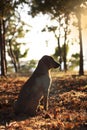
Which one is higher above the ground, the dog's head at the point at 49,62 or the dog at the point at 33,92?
the dog's head at the point at 49,62

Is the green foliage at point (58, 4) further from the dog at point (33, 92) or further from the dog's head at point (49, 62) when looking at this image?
the dog at point (33, 92)

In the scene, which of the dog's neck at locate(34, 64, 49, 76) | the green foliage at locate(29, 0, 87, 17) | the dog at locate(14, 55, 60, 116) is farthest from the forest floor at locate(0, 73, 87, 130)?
the green foliage at locate(29, 0, 87, 17)

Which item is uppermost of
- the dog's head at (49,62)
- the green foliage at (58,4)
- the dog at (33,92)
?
the green foliage at (58,4)

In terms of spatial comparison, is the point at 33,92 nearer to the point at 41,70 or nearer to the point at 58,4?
the point at 41,70

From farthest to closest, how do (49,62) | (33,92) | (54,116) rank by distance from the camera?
(49,62), (33,92), (54,116)

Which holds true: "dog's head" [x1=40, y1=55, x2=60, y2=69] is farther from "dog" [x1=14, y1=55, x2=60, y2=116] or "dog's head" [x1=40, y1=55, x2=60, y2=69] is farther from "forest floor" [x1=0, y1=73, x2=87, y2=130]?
"forest floor" [x1=0, y1=73, x2=87, y2=130]

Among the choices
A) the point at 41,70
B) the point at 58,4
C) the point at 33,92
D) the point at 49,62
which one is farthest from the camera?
the point at 58,4

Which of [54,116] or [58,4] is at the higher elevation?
[58,4]

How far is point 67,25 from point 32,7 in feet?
47.5

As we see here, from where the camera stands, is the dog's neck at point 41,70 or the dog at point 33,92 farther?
the dog's neck at point 41,70

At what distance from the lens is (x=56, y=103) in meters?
14.5

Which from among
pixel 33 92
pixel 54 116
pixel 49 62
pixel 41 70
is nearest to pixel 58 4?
pixel 49 62

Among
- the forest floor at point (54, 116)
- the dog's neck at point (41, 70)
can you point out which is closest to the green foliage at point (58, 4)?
the forest floor at point (54, 116)

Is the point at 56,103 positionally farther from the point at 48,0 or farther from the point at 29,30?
the point at 29,30
